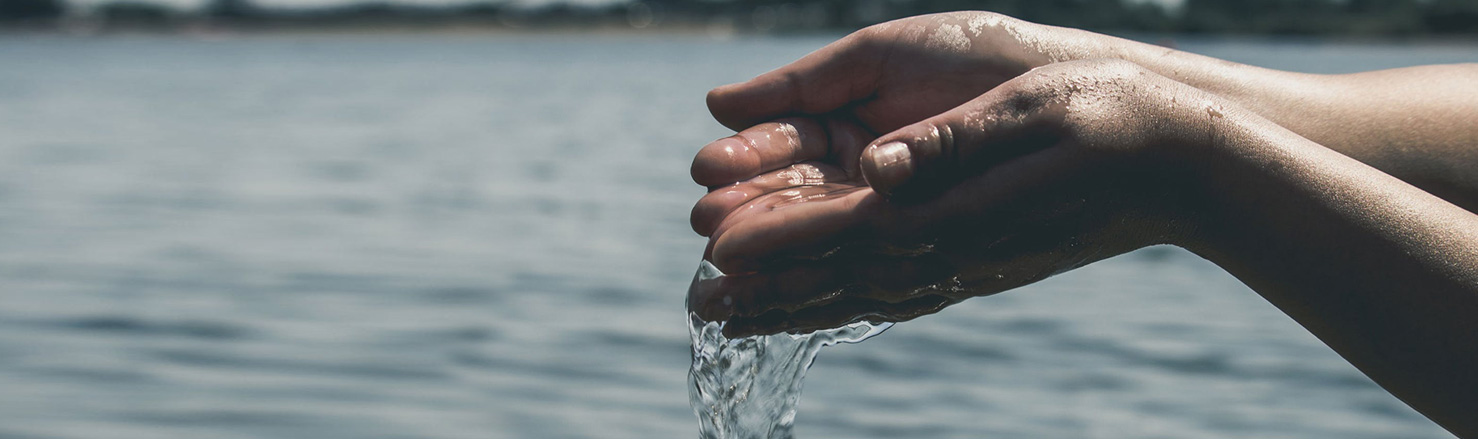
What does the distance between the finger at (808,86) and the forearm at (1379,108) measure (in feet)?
2.00

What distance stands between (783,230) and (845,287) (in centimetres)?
19

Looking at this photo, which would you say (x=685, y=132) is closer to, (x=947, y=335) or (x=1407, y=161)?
(x=947, y=335)

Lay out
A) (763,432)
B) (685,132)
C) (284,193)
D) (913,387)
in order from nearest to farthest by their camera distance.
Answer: (763,432) → (913,387) → (284,193) → (685,132)

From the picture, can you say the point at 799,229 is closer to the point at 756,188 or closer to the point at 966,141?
the point at 966,141

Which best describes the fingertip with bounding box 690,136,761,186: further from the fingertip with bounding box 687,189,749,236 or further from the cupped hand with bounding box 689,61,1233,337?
the cupped hand with bounding box 689,61,1233,337

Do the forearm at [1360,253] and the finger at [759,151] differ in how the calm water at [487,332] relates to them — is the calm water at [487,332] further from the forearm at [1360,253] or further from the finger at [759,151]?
the forearm at [1360,253]

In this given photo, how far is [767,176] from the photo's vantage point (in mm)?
3354

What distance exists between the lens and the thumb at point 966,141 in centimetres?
248

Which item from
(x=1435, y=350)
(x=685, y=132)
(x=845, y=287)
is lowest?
(x=1435, y=350)

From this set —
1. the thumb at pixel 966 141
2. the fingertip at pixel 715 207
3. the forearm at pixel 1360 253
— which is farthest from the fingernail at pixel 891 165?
the fingertip at pixel 715 207

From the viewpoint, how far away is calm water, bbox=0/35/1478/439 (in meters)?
7.05

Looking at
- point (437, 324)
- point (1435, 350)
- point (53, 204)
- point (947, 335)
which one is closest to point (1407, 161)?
point (1435, 350)

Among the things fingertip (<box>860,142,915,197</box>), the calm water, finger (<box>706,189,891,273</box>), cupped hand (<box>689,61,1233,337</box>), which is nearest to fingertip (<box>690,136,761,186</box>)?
cupped hand (<box>689,61,1233,337</box>)

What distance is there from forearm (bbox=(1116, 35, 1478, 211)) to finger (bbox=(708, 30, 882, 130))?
611 millimetres
